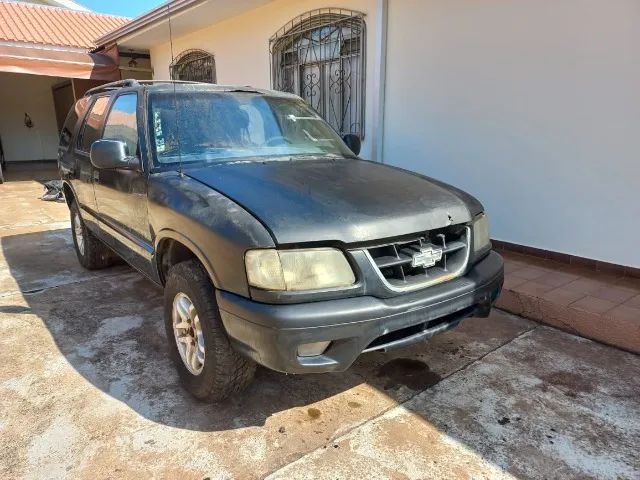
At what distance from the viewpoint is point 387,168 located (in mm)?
3305

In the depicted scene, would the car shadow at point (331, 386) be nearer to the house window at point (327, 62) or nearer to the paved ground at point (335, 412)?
the paved ground at point (335, 412)

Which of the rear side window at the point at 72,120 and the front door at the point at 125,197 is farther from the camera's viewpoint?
the rear side window at the point at 72,120

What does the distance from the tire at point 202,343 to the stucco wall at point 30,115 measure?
16.6 meters

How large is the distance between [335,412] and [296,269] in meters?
0.99

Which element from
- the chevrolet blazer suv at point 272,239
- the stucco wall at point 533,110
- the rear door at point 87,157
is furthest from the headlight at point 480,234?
the rear door at point 87,157

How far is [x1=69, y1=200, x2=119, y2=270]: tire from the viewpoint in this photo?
15.9 ft

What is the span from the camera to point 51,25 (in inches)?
545

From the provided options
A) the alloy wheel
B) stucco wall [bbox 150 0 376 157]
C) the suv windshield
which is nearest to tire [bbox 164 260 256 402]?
the alloy wheel

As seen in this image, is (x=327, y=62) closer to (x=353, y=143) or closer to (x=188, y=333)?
(x=353, y=143)

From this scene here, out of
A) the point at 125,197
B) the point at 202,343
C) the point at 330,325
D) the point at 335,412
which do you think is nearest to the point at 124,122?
the point at 125,197

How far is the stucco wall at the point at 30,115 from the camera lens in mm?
15867

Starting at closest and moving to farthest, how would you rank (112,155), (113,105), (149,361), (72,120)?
1. (112,155)
2. (149,361)
3. (113,105)
4. (72,120)

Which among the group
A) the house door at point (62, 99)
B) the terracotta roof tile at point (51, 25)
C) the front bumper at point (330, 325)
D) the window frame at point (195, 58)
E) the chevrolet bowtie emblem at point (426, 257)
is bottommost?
the front bumper at point (330, 325)

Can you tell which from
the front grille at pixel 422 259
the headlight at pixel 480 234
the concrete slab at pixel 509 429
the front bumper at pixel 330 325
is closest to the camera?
the front bumper at pixel 330 325
